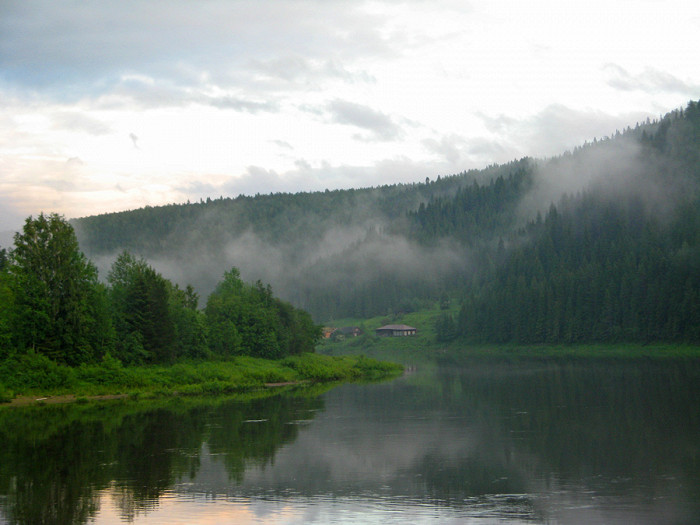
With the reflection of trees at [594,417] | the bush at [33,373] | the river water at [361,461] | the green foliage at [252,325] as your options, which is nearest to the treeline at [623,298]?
the reflection of trees at [594,417]

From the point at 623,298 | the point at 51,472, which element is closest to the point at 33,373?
the point at 51,472

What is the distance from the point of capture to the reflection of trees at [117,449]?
3008cm

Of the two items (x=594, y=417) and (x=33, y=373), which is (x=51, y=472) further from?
(x=594, y=417)

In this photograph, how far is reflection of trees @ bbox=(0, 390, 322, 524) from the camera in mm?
30078

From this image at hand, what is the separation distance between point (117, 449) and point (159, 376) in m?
36.3

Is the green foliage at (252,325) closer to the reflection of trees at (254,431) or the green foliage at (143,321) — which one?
the green foliage at (143,321)

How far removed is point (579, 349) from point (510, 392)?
94368 mm

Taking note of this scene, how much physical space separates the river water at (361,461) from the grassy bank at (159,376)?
→ 211 inches

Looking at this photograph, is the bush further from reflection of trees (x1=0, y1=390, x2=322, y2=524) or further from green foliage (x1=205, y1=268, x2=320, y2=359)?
green foliage (x1=205, y1=268, x2=320, y2=359)

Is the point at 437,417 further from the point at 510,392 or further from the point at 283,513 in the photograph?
the point at 283,513

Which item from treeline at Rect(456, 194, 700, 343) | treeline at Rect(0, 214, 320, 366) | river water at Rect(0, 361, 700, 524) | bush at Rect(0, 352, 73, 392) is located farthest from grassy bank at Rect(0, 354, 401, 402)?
treeline at Rect(456, 194, 700, 343)

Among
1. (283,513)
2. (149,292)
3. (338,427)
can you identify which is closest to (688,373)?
(338,427)

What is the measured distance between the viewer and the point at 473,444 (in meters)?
42.4

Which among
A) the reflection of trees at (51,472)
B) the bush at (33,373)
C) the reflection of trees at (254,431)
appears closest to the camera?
the reflection of trees at (51,472)
